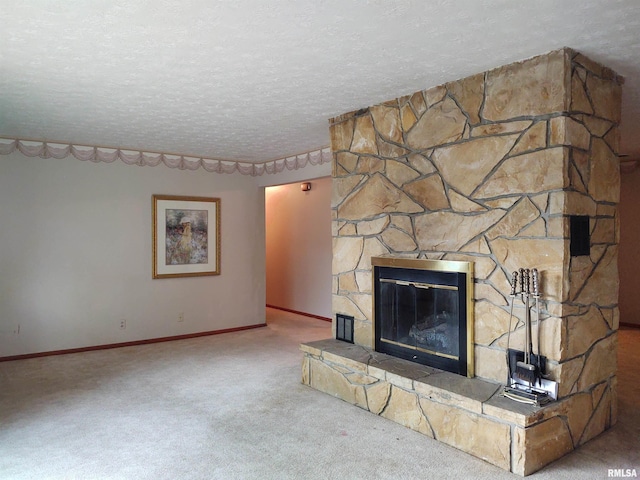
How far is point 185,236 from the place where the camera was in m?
6.14

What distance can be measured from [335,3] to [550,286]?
197 centimetres

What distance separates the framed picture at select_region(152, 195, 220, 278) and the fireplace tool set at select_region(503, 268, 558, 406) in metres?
4.45

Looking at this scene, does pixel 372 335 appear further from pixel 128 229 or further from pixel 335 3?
pixel 128 229

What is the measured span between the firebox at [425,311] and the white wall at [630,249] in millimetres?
4814

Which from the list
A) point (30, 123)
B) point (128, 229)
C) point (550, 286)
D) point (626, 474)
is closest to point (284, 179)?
point (128, 229)

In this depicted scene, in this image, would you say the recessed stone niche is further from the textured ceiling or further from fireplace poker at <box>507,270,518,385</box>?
the textured ceiling

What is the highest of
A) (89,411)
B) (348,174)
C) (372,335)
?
(348,174)

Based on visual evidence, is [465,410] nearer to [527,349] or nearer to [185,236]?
[527,349]

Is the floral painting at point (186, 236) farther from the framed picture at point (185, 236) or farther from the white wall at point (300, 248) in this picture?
the white wall at point (300, 248)

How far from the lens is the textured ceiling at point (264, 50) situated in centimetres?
221

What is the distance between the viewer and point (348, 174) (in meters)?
4.18

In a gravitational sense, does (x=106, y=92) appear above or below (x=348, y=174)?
above

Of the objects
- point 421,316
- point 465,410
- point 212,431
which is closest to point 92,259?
point 212,431

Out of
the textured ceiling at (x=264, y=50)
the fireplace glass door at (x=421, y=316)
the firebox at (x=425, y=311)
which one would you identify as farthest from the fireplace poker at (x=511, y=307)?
the textured ceiling at (x=264, y=50)
